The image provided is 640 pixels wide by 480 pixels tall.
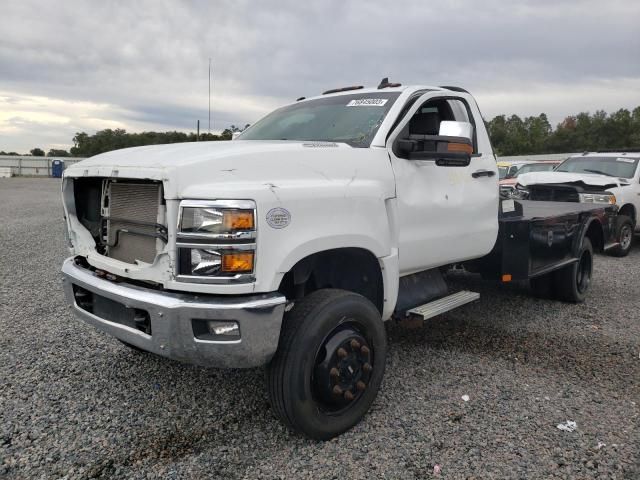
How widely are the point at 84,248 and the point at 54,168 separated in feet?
148

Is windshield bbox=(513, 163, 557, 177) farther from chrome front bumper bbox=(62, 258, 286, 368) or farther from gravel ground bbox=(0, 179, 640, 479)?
chrome front bumper bbox=(62, 258, 286, 368)

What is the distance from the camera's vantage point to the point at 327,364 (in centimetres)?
285

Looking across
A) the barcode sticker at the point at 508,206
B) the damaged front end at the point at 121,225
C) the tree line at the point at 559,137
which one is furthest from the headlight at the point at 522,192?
the tree line at the point at 559,137

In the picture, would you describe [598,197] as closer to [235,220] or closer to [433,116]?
[433,116]

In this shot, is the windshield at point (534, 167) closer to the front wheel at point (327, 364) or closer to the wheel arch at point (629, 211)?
the wheel arch at point (629, 211)

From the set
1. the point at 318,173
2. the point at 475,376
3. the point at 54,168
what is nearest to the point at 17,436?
the point at 318,173

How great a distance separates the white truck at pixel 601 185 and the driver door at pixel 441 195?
5123 mm

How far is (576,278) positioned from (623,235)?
457 cm

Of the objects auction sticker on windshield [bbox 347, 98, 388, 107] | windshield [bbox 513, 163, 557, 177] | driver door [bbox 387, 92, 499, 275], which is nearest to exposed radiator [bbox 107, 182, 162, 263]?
driver door [bbox 387, 92, 499, 275]

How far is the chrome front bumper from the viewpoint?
2.51 metres

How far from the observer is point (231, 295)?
2578mm

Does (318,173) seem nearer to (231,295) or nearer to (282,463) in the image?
(231,295)

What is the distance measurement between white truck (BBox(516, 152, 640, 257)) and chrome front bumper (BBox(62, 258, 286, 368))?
753 centimetres

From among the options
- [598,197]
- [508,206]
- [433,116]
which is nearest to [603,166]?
[598,197]
